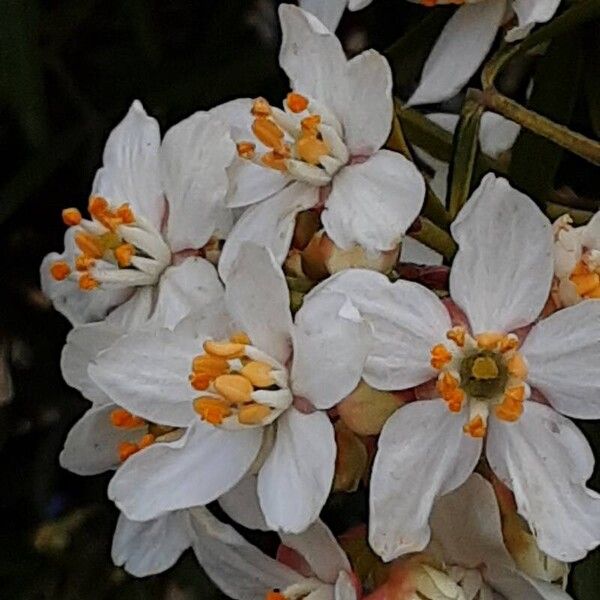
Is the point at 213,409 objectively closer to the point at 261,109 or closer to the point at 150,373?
the point at 150,373

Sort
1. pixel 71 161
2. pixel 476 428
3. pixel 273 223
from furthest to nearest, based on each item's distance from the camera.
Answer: pixel 71 161, pixel 273 223, pixel 476 428

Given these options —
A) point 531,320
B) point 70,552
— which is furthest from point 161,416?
point 70,552

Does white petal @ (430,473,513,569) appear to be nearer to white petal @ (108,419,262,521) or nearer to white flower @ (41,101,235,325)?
white petal @ (108,419,262,521)

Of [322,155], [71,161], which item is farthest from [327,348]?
[71,161]

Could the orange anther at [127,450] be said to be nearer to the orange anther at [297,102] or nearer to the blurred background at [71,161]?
the orange anther at [297,102]

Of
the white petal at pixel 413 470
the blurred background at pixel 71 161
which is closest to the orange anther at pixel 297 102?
the white petal at pixel 413 470
